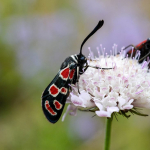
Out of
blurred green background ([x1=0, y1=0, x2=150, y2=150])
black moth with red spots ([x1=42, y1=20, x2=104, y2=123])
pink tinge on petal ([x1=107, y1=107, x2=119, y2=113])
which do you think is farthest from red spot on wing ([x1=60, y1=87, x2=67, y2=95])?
blurred green background ([x1=0, y1=0, x2=150, y2=150])

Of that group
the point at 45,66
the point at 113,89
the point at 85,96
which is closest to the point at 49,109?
the point at 85,96

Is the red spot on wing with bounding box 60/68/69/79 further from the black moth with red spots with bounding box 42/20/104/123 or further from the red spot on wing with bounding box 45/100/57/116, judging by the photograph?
the red spot on wing with bounding box 45/100/57/116

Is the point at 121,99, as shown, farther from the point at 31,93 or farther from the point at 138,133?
the point at 31,93

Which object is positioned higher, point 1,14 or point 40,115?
point 1,14

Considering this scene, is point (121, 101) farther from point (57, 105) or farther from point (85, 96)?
point (57, 105)

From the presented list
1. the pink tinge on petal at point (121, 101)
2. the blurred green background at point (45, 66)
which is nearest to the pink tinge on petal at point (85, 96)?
the pink tinge on petal at point (121, 101)

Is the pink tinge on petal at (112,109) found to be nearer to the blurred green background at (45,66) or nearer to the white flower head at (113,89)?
the white flower head at (113,89)

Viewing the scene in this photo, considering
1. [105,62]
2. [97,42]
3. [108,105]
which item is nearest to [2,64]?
[97,42]
